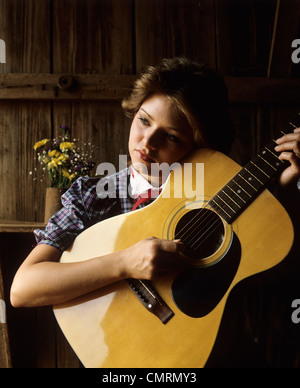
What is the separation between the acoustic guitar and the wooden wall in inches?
29.0

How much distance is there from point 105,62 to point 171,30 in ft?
1.23

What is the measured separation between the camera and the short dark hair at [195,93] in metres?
0.91

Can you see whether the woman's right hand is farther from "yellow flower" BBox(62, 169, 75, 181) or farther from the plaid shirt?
"yellow flower" BBox(62, 169, 75, 181)

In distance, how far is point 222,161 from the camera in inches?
33.3

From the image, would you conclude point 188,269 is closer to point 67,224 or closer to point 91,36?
point 67,224

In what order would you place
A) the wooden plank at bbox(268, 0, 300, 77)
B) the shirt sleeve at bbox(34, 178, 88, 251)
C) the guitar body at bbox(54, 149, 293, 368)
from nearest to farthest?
1. the guitar body at bbox(54, 149, 293, 368)
2. the shirt sleeve at bbox(34, 178, 88, 251)
3. the wooden plank at bbox(268, 0, 300, 77)

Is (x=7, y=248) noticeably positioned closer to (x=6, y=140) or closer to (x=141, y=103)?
(x=6, y=140)

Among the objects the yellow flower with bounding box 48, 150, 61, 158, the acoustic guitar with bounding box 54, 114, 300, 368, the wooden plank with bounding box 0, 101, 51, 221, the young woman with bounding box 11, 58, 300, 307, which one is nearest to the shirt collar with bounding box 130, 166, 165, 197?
the young woman with bounding box 11, 58, 300, 307

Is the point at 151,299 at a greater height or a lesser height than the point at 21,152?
lesser

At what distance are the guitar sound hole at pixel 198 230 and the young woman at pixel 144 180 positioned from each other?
0.06 metres

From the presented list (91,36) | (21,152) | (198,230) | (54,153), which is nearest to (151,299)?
(198,230)

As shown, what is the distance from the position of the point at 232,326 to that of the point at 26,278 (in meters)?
0.58

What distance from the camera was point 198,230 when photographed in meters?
0.83

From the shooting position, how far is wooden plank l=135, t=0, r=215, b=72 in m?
1.52
